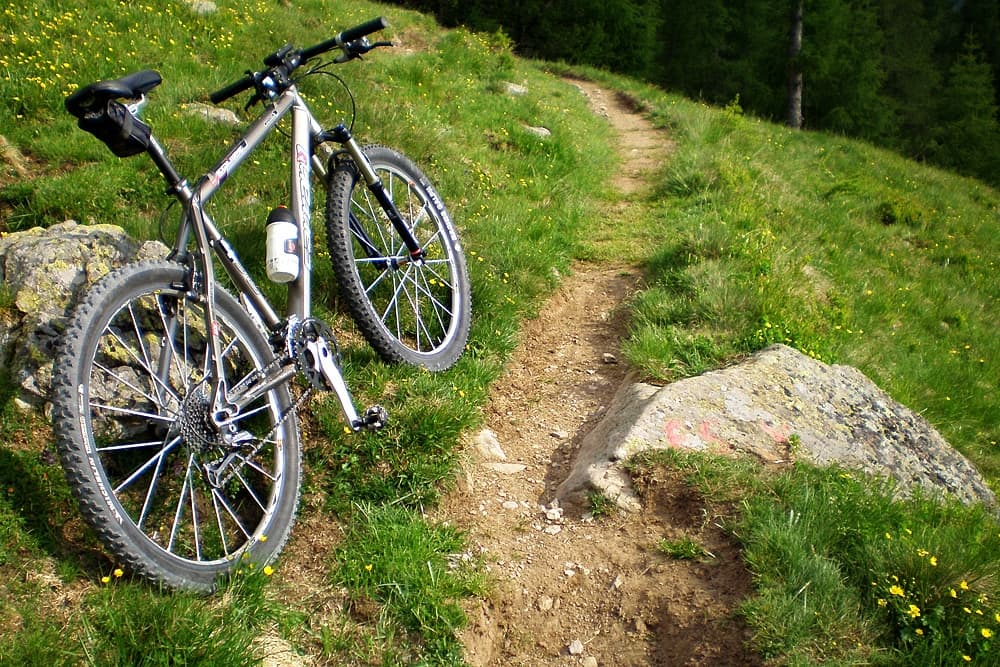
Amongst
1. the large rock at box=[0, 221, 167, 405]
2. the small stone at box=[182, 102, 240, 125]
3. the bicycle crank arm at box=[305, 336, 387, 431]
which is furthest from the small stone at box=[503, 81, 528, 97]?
the bicycle crank arm at box=[305, 336, 387, 431]

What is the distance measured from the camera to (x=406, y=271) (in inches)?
205

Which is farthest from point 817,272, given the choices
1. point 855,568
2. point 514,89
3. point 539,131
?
point 514,89

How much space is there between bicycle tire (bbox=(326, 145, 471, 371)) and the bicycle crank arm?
2.59 ft

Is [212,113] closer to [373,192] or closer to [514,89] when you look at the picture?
[373,192]

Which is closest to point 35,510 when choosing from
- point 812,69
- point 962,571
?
point 962,571

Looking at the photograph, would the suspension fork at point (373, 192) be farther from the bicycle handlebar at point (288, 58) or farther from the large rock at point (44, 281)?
the large rock at point (44, 281)

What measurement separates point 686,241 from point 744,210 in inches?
71.1

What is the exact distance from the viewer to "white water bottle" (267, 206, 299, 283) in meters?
3.68

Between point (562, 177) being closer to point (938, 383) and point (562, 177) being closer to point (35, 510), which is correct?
point (938, 383)

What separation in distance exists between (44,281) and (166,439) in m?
1.44

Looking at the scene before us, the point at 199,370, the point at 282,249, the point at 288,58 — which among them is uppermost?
the point at 288,58

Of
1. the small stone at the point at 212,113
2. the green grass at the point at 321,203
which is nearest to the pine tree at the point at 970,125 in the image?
the green grass at the point at 321,203

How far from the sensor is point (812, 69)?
1008 inches

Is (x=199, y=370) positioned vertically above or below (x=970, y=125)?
above
